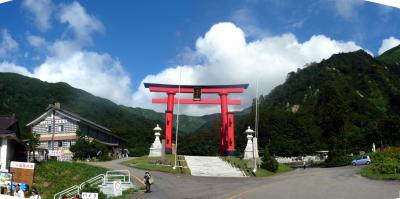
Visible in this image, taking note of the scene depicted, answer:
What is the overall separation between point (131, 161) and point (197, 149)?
450 cm

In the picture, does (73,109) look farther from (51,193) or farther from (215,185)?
(215,185)

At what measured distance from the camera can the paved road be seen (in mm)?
14992

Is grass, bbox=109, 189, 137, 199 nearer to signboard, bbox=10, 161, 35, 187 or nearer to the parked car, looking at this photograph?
signboard, bbox=10, 161, 35, 187

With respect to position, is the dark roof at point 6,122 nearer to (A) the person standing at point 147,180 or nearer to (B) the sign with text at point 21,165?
(B) the sign with text at point 21,165

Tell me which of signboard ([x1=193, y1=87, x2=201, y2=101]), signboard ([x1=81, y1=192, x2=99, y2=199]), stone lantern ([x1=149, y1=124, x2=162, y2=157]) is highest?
signboard ([x1=193, y1=87, x2=201, y2=101])

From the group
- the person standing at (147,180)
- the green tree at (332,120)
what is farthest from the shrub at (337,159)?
the person standing at (147,180)

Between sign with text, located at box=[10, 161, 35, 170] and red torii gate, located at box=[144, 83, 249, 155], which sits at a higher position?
red torii gate, located at box=[144, 83, 249, 155]

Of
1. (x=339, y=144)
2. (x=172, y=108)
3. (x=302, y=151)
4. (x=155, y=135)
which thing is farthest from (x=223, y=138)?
(x=302, y=151)

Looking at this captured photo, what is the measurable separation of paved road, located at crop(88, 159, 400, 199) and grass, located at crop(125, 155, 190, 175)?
0.61m

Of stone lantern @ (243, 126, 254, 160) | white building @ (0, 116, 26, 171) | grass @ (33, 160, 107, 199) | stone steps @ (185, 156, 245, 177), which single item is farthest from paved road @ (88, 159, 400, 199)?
white building @ (0, 116, 26, 171)

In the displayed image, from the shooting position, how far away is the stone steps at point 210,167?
2111 centimetres

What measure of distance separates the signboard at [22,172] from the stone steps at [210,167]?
8313 millimetres

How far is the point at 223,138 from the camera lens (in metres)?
31.9

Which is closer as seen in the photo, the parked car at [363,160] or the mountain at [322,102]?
the mountain at [322,102]
